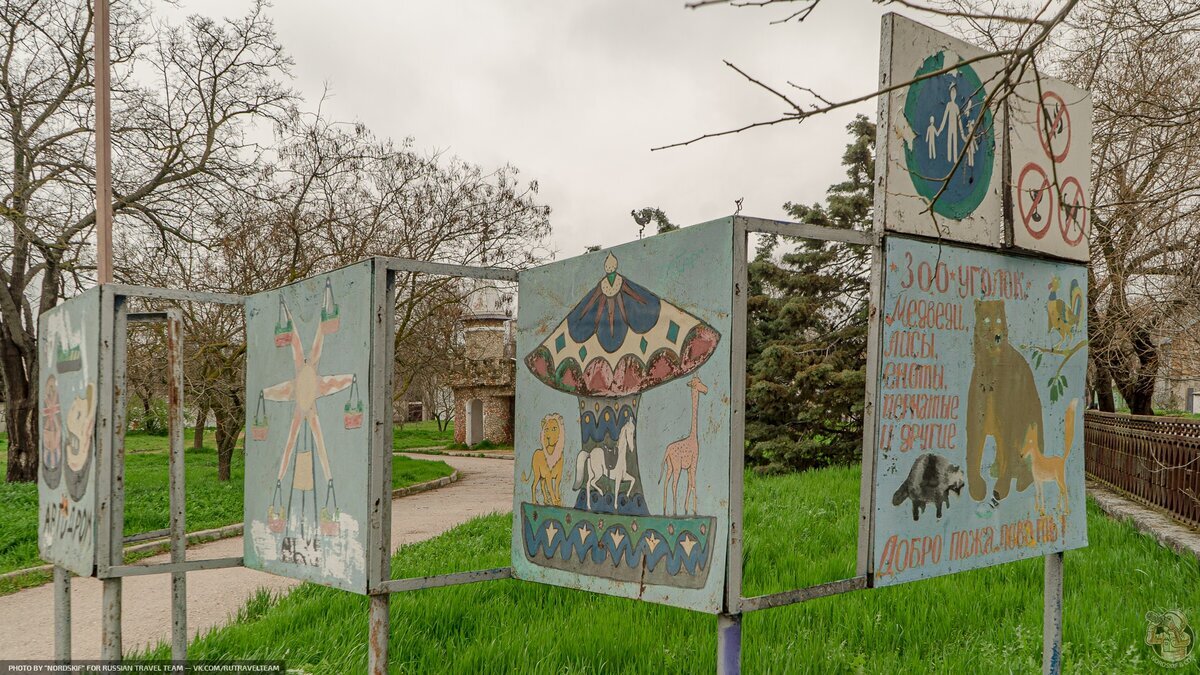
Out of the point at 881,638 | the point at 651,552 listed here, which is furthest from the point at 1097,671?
the point at 651,552

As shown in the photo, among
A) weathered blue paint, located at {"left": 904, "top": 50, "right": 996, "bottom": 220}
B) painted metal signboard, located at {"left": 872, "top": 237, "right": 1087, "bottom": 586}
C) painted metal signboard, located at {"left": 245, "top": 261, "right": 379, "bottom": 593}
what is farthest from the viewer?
painted metal signboard, located at {"left": 245, "top": 261, "right": 379, "bottom": 593}

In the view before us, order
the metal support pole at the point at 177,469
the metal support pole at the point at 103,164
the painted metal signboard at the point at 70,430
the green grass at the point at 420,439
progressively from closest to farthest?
the painted metal signboard at the point at 70,430 → the metal support pole at the point at 177,469 → the metal support pole at the point at 103,164 → the green grass at the point at 420,439

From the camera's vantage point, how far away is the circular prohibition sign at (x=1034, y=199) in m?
3.00

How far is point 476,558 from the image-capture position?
22.4ft

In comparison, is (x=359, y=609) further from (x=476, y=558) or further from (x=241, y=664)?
(x=476, y=558)

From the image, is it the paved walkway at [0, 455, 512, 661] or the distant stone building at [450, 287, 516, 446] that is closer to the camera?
the paved walkway at [0, 455, 512, 661]

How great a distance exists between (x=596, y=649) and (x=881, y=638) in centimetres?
147

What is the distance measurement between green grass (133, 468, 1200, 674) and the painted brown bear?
136 centimetres

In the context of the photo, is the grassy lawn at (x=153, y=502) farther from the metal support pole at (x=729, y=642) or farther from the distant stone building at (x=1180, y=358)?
the distant stone building at (x=1180, y=358)

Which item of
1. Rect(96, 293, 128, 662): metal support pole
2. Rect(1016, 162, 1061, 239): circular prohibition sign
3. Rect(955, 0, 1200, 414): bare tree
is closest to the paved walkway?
Rect(96, 293, 128, 662): metal support pole

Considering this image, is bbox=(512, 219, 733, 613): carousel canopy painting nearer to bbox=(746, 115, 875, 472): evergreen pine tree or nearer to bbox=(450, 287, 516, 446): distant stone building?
bbox=(746, 115, 875, 472): evergreen pine tree

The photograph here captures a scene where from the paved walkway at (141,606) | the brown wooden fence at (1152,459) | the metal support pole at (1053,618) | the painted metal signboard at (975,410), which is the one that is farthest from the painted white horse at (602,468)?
the brown wooden fence at (1152,459)

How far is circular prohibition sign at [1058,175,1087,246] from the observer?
3174 millimetres

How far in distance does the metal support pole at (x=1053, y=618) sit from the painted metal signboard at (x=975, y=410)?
132 millimetres
